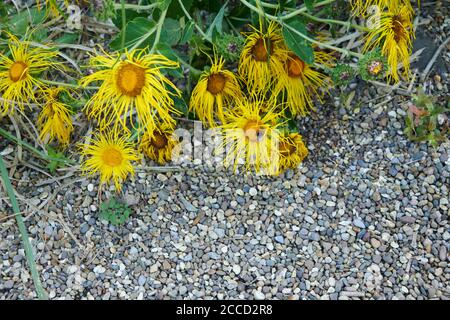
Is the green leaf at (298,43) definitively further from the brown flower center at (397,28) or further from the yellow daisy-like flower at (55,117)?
the yellow daisy-like flower at (55,117)

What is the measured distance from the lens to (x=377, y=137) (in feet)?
7.21

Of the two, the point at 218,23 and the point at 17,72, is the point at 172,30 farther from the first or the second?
the point at 17,72

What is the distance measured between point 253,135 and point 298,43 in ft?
0.95

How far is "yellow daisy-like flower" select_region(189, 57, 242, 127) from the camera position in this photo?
2.08 metres

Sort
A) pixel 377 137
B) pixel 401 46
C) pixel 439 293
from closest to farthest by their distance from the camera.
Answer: pixel 439 293 → pixel 401 46 → pixel 377 137

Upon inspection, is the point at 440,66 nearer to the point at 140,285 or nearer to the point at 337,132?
the point at 337,132

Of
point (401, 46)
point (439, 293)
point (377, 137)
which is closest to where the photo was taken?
point (439, 293)

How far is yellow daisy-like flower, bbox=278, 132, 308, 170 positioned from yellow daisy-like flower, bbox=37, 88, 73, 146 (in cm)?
64

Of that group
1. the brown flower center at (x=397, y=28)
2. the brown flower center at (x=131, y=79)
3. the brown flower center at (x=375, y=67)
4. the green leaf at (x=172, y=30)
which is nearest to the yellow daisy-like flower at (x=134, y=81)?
the brown flower center at (x=131, y=79)

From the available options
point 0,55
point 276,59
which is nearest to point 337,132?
point 276,59

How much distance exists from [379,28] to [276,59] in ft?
1.01

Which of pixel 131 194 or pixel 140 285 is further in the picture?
pixel 131 194

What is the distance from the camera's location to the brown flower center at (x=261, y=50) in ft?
6.82

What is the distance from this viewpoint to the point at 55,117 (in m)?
2.10
